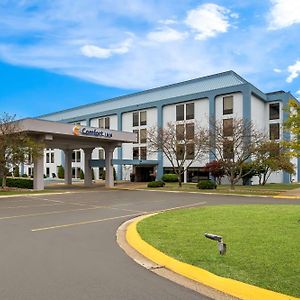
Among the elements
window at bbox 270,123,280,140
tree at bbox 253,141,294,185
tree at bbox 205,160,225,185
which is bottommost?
tree at bbox 205,160,225,185

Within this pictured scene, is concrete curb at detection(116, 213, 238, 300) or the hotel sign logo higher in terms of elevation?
the hotel sign logo

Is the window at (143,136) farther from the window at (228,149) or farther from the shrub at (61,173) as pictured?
the window at (228,149)

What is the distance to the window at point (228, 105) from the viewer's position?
47625 mm

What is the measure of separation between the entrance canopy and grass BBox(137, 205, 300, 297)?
22.0 metres

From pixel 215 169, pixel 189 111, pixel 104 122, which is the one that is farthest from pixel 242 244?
pixel 104 122

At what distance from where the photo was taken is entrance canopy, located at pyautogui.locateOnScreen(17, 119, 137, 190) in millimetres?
31737

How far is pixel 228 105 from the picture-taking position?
47.9 meters

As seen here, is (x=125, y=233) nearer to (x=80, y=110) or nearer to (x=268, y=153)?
(x=268, y=153)

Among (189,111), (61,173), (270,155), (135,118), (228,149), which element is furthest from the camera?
(61,173)

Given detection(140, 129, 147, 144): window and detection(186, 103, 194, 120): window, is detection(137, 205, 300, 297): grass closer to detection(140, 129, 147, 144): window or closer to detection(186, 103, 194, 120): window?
detection(186, 103, 194, 120): window

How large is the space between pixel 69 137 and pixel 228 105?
21627 mm

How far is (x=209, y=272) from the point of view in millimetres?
5812

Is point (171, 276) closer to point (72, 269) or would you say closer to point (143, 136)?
point (72, 269)

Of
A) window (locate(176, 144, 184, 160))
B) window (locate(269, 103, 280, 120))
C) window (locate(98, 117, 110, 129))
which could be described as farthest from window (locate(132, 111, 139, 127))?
window (locate(269, 103, 280, 120))
